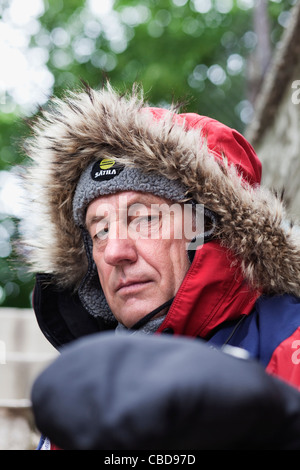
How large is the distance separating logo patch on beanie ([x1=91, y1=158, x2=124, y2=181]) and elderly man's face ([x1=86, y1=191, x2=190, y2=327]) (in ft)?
0.26

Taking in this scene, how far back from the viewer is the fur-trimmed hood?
1.93 m

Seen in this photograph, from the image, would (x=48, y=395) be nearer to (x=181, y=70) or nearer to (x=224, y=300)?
(x=224, y=300)

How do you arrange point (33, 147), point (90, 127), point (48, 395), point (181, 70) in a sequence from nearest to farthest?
1. point (48, 395)
2. point (90, 127)
3. point (33, 147)
4. point (181, 70)

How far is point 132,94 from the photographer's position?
225 centimetres

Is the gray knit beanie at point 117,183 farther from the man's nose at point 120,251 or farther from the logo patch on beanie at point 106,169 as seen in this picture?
the man's nose at point 120,251

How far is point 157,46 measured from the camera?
1041cm

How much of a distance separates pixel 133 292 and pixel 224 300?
329 millimetres

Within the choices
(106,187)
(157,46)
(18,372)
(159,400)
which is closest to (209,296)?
(106,187)

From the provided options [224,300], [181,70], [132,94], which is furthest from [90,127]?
[181,70]

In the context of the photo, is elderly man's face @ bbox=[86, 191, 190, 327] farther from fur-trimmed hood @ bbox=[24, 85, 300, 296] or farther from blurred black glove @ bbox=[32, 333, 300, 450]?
blurred black glove @ bbox=[32, 333, 300, 450]
